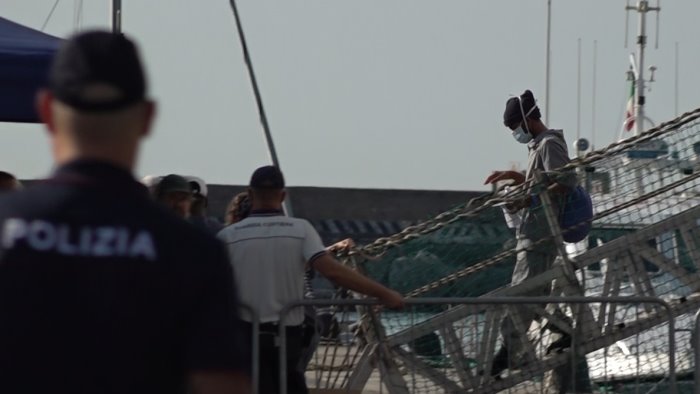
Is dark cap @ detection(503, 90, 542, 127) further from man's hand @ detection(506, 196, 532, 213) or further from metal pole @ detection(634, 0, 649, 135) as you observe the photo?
metal pole @ detection(634, 0, 649, 135)

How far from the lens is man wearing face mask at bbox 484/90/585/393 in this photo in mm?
8406


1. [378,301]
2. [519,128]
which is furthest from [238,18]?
[378,301]

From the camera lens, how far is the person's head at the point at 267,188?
718 centimetres

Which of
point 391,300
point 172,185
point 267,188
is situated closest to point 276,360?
point 391,300

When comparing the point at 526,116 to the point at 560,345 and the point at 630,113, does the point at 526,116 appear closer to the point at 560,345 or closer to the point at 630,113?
the point at 560,345

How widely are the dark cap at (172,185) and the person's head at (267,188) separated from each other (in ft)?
1.04

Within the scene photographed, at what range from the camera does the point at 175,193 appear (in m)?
7.29

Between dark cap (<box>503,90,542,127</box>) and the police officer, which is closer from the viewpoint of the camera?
the police officer

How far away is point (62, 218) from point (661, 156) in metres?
7.01

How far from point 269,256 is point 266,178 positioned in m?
0.36

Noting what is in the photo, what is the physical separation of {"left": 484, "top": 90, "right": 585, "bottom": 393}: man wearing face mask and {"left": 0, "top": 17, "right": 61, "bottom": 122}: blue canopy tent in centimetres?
283

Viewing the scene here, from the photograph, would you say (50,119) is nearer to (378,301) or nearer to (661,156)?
(378,301)

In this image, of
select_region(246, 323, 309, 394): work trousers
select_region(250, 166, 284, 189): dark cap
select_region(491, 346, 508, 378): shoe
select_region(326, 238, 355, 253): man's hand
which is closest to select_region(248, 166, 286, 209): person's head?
select_region(250, 166, 284, 189): dark cap

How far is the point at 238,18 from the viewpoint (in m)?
13.9
